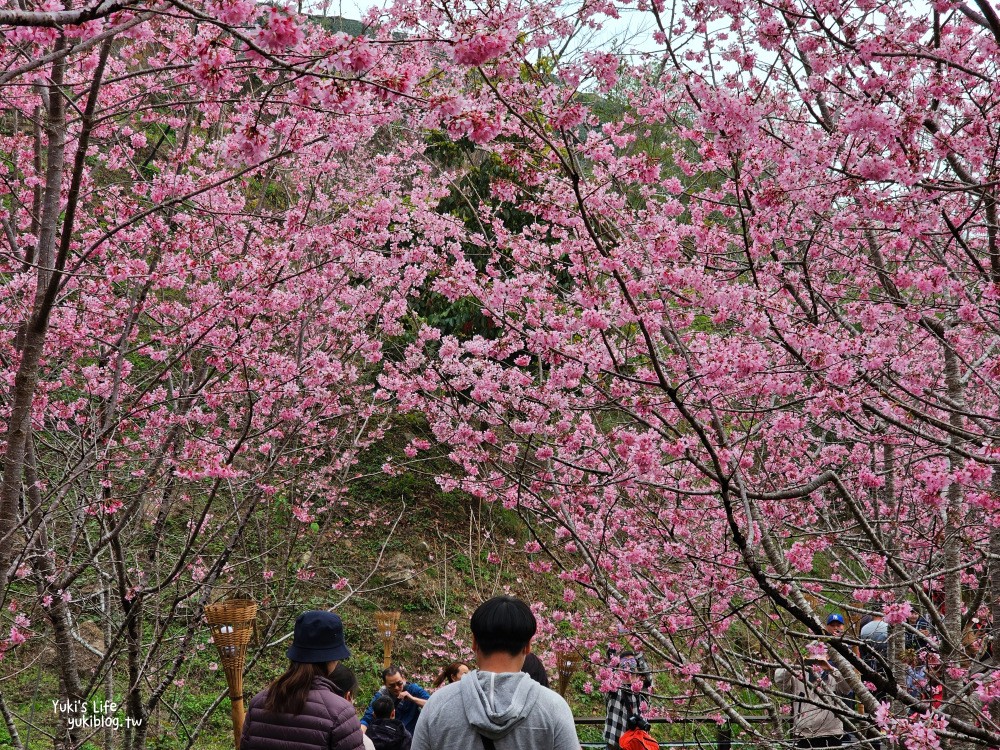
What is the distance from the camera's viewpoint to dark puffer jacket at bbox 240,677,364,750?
259 cm

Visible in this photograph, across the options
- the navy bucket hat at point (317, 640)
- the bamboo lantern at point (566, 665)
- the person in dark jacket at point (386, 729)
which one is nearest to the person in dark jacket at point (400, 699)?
the person in dark jacket at point (386, 729)

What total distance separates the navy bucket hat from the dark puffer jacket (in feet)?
0.37

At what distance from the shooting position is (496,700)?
1.94 metres

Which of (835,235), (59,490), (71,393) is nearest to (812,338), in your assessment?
(835,235)

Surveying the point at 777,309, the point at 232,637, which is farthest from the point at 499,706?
the point at 232,637

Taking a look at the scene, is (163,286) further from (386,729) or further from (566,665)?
(566,665)

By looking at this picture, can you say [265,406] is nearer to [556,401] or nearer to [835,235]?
[556,401]

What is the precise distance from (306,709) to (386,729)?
2740 mm

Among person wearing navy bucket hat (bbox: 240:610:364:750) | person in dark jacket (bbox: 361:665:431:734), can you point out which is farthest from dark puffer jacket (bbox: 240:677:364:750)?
person in dark jacket (bbox: 361:665:431:734)

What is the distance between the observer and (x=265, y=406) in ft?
20.3

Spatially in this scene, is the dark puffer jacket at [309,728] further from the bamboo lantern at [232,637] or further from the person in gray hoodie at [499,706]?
the bamboo lantern at [232,637]

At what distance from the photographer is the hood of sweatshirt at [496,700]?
190cm

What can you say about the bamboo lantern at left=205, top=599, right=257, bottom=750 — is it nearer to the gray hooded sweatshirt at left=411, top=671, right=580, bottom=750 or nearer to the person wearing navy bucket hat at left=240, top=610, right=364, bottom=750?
the person wearing navy bucket hat at left=240, top=610, right=364, bottom=750

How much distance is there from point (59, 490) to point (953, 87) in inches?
191
